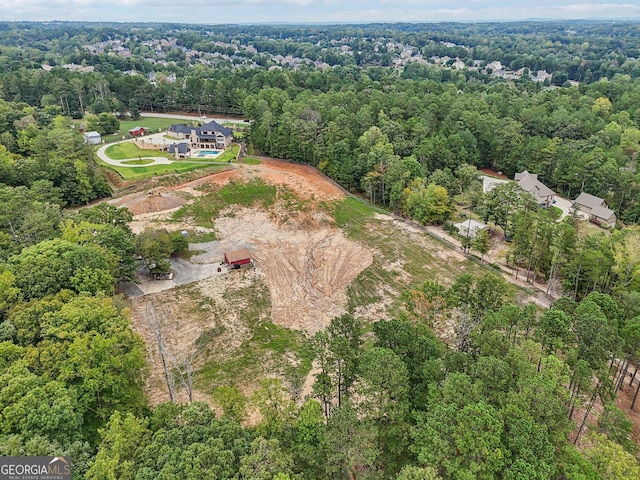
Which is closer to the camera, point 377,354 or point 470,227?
point 377,354

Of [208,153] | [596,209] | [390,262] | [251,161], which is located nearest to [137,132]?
[208,153]

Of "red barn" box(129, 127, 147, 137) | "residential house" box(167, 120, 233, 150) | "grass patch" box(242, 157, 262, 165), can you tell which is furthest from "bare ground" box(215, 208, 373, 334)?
"red barn" box(129, 127, 147, 137)

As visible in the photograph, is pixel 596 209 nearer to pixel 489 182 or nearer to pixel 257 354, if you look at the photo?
pixel 489 182

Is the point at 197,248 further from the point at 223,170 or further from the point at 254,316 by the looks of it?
the point at 223,170

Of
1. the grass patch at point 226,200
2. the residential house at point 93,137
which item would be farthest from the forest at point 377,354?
the grass patch at point 226,200

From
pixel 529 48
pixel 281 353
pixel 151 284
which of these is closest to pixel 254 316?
pixel 281 353

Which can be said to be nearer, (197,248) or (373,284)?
(373,284)
